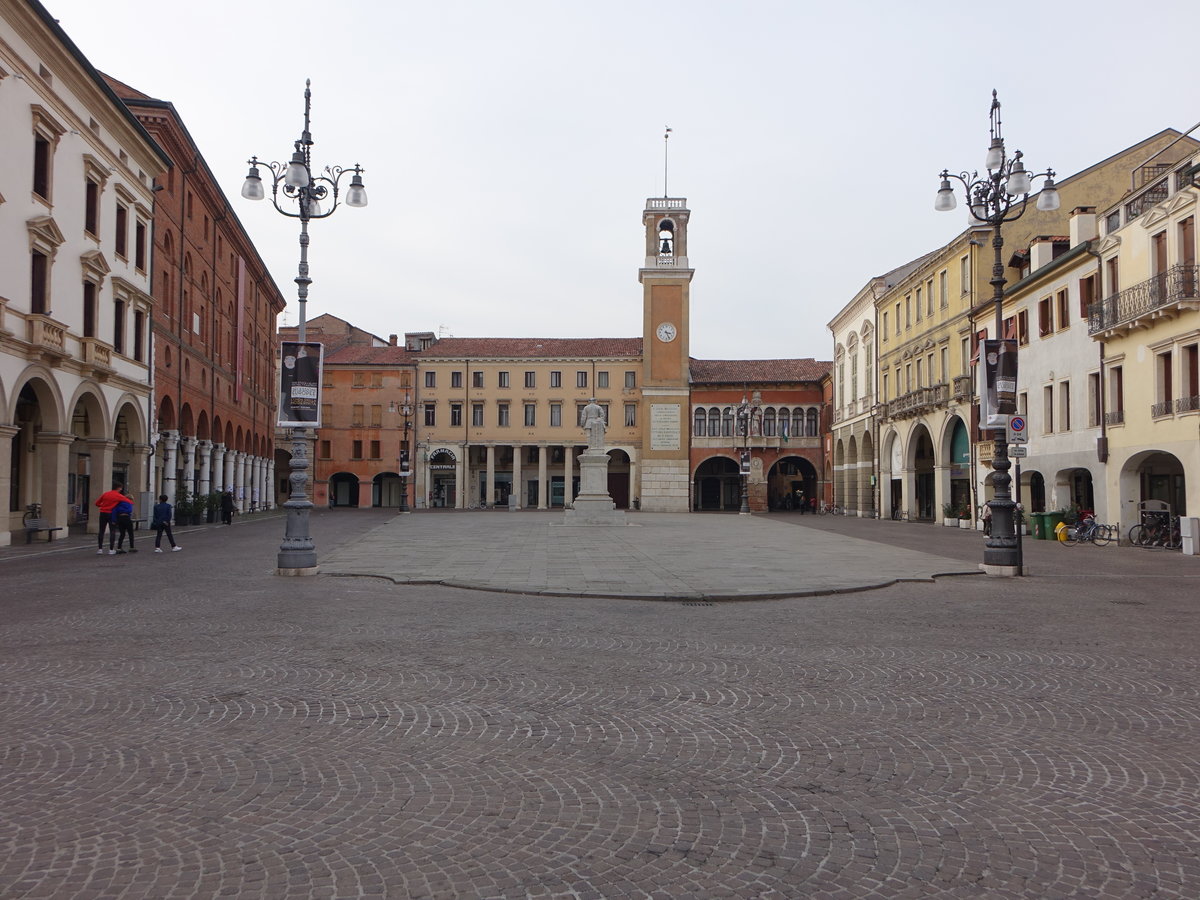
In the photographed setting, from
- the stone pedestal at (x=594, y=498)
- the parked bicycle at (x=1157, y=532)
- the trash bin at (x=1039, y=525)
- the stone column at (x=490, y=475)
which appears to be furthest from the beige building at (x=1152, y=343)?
the stone column at (x=490, y=475)

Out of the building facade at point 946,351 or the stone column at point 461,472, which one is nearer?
the building facade at point 946,351

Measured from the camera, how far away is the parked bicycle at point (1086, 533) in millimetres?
25844

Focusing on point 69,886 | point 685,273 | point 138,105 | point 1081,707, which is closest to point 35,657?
point 69,886

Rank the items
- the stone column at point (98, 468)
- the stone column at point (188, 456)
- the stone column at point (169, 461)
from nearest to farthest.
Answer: the stone column at point (98, 468), the stone column at point (169, 461), the stone column at point (188, 456)

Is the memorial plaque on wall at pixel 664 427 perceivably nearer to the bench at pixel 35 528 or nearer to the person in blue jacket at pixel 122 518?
the bench at pixel 35 528

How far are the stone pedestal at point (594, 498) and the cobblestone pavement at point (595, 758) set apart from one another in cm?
2517

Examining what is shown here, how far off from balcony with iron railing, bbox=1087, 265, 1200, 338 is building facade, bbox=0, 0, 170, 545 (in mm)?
29541

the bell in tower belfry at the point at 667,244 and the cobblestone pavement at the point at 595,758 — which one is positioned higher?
the bell in tower belfry at the point at 667,244

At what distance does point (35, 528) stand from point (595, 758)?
24.5 meters

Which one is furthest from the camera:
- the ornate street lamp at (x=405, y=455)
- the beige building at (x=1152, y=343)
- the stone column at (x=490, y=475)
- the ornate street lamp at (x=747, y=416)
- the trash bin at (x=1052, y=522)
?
the stone column at (x=490, y=475)

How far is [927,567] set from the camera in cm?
1733

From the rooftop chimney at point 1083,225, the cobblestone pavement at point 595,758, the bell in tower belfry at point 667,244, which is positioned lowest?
the cobblestone pavement at point 595,758

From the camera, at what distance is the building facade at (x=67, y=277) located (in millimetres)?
21734

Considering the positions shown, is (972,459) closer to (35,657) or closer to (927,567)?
(927,567)
